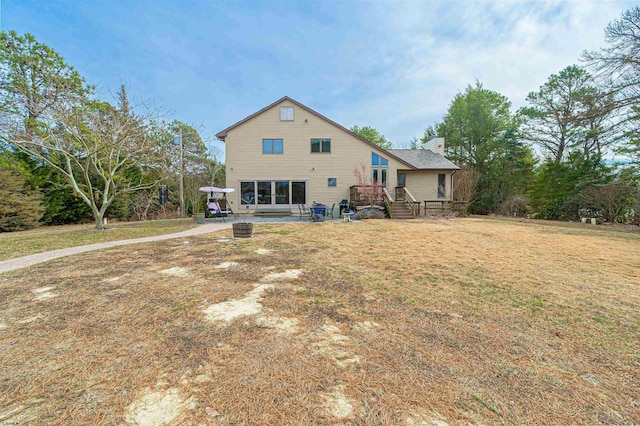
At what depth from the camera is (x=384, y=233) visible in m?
9.18

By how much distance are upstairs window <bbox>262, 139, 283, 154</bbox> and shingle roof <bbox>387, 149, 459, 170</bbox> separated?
939 centimetres

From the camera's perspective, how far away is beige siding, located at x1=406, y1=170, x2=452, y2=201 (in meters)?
19.0

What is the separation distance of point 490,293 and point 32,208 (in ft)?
58.8

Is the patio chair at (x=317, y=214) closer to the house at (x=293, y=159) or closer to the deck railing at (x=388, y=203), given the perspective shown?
the house at (x=293, y=159)

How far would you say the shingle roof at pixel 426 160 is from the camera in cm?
1862

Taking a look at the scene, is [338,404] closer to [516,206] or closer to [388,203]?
[388,203]

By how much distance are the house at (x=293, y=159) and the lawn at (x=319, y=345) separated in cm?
1215

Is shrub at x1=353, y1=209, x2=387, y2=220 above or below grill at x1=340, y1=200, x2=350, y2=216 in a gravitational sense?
below

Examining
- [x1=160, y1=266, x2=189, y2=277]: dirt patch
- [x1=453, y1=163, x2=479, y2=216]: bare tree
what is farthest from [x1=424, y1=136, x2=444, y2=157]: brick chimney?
[x1=160, y1=266, x2=189, y2=277]: dirt patch

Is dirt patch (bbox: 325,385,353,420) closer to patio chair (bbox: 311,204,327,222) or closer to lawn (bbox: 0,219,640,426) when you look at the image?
lawn (bbox: 0,219,640,426)

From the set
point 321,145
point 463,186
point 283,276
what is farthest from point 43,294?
point 463,186

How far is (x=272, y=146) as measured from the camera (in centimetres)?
1678

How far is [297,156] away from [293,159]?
0.32 metres

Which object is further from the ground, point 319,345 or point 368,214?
point 368,214
